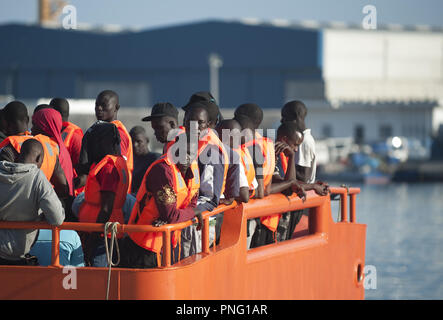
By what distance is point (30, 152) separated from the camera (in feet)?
18.7

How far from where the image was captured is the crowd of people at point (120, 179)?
18.6ft

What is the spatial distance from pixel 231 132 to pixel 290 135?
97 cm

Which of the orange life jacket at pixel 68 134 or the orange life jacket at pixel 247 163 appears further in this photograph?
the orange life jacket at pixel 68 134

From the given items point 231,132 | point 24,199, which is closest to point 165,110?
point 231,132

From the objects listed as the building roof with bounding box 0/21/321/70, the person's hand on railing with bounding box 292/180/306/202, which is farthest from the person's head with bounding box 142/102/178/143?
the building roof with bounding box 0/21/321/70

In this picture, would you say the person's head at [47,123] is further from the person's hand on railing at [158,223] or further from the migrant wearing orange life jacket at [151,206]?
the person's hand on railing at [158,223]

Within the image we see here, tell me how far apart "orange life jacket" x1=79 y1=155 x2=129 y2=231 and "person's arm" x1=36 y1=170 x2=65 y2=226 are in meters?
0.32

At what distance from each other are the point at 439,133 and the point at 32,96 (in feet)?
94.0

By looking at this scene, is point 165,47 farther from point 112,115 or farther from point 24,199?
point 24,199

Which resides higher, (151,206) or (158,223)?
(151,206)

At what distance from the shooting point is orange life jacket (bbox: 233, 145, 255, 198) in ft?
22.0

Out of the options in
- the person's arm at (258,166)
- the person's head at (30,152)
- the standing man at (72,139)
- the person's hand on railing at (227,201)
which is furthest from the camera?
the standing man at (72,139)

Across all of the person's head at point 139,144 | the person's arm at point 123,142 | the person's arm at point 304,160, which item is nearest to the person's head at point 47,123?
the person's arm at point 123,142

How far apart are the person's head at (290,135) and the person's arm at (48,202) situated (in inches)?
98.4
